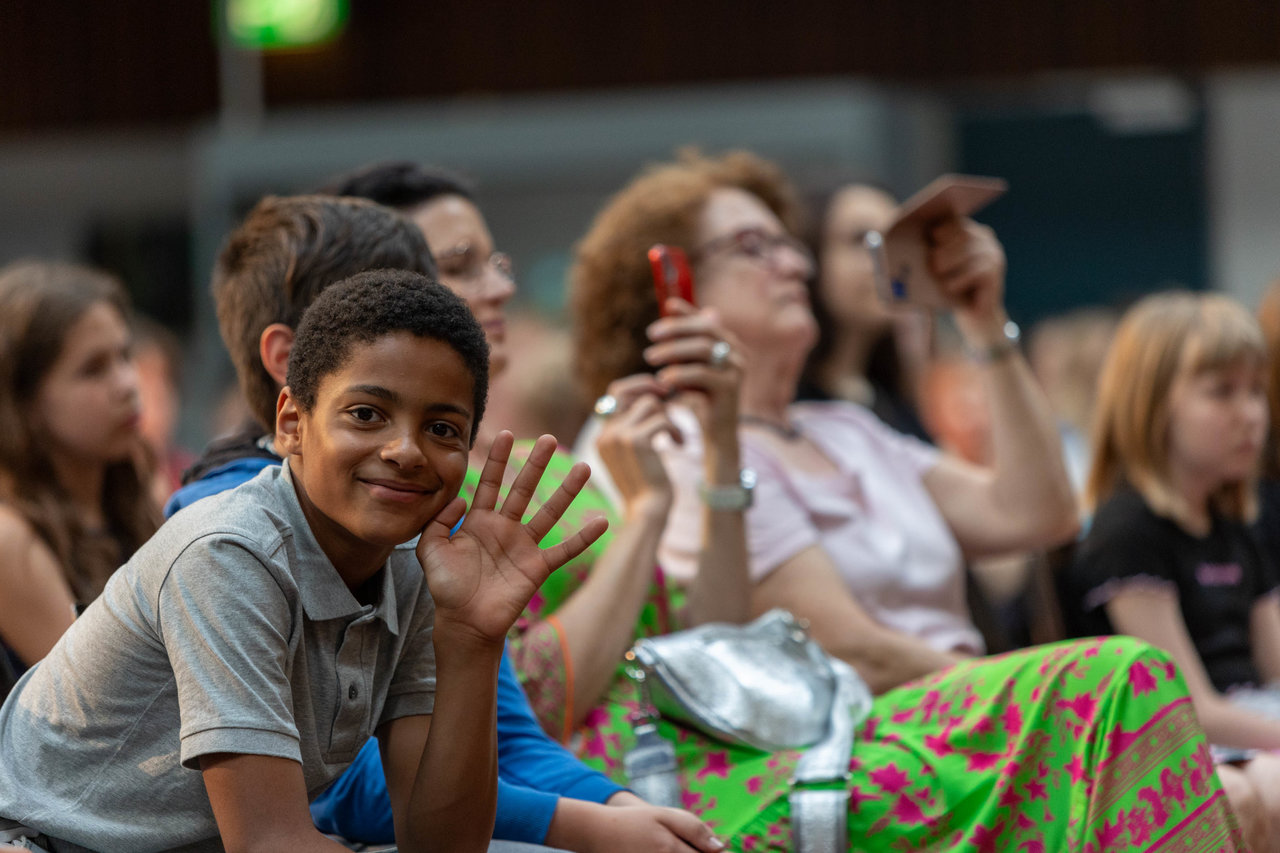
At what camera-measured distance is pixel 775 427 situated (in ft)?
8.82

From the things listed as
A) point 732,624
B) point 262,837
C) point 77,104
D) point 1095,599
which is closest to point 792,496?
point 732,624

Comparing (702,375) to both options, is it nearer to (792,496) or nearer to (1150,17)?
(792,496)

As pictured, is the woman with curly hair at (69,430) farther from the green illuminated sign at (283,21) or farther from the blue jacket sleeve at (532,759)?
the green illuminated sign at (283,21)

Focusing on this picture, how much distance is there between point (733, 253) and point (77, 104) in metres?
6.97

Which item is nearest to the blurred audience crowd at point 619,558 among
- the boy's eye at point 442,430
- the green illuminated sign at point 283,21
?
the boy's eye at point 442,430

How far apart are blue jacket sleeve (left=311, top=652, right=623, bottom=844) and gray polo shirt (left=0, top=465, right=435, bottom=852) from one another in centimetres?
27

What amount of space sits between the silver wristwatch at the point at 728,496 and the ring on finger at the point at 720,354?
210mm

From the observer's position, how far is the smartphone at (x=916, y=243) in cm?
251

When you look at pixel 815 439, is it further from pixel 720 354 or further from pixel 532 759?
pixel 532 759

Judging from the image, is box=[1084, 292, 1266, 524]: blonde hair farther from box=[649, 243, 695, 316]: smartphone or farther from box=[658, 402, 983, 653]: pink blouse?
box=[649, 243, 695, 316]: smartphone

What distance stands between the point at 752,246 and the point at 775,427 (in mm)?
364

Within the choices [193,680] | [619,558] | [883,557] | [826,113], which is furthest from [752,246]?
[826,113]

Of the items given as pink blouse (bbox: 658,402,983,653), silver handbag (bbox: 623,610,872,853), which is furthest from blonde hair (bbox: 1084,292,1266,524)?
silver handbag (bbox: 623,610,872,853)

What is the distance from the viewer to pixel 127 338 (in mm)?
2398
